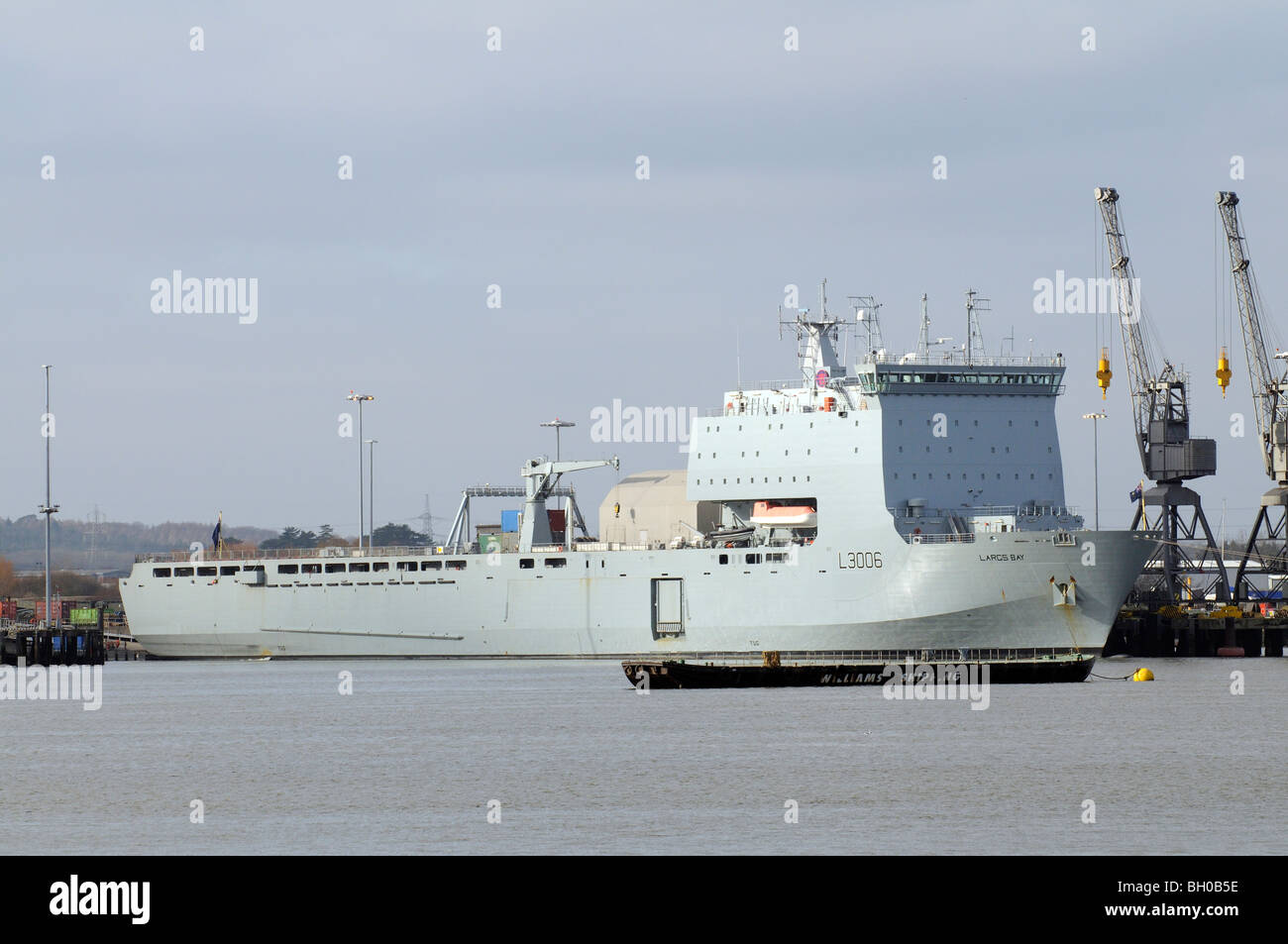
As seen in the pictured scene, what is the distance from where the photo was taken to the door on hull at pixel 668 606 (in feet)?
211

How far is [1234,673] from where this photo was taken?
62.9 m

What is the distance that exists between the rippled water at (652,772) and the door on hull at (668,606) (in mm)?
7571

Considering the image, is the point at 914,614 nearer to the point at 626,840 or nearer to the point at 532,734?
the point at 532,734

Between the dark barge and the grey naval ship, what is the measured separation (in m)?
1.33

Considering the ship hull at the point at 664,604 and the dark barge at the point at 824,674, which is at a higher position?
the ship hull at the point at 664,604

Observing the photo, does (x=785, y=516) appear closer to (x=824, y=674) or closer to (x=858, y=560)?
(x=858, y=560)

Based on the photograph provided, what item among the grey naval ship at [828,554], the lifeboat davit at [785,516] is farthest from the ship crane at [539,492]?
the lifeboat davit at [785,516]

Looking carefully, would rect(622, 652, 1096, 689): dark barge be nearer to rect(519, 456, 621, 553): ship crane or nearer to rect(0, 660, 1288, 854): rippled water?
rect(0, 660, 1288, 854): rippled water

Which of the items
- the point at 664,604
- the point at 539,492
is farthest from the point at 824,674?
the point at 539,492

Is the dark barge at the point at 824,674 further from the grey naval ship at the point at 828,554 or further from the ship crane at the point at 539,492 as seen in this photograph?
the ship crane at the point at 539,492

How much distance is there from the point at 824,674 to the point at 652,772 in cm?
2317
